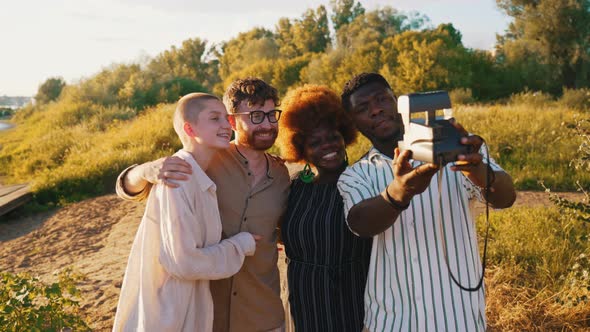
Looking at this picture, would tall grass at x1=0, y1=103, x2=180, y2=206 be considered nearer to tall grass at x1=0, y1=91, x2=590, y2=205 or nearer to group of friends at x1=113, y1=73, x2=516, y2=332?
tall grass at x1=0, y1=91, x2=590, y2=205

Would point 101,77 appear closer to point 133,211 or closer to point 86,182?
point 86,182

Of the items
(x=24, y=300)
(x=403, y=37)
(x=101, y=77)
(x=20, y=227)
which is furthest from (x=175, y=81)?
(x=24, y=300)

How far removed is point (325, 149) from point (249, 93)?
0.49 m

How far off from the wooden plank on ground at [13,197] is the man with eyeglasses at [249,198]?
822cm

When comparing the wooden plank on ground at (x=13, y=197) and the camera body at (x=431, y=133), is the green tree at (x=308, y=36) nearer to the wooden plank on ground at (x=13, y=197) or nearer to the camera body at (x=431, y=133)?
the wooden plank on ground at (x=13, y=197)

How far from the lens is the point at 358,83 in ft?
7.24

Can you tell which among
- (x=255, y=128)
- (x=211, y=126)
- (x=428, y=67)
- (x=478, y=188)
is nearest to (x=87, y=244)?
(x=255, y=128)

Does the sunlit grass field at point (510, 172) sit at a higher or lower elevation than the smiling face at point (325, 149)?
lower

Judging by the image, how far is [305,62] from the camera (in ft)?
110

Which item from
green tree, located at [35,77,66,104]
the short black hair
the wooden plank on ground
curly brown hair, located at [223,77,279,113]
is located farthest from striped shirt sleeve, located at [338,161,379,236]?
green tree, located at [35,77,66,104]

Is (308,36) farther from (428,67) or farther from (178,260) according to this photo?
(178,260)

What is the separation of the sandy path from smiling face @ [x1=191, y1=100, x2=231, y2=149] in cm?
264

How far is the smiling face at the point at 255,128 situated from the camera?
8.15 feet

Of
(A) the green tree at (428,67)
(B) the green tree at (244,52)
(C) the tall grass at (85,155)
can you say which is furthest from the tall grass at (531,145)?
(B) the green tree at (244,52)
